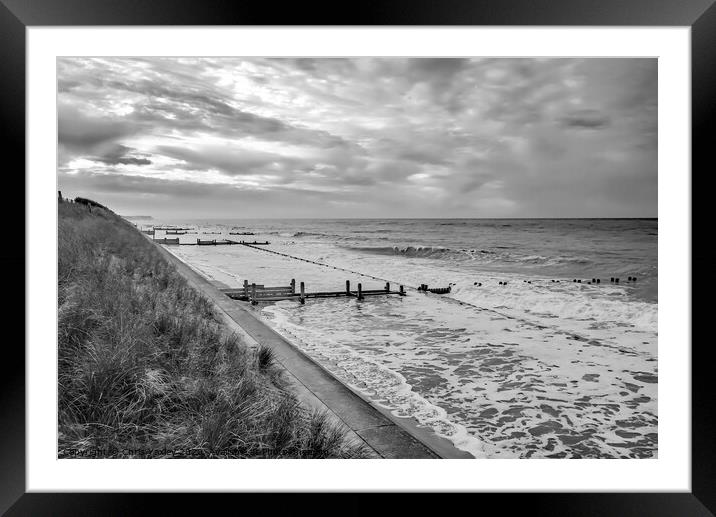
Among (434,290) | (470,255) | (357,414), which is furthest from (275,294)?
(470,255)

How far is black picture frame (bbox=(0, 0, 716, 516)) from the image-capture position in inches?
78.4

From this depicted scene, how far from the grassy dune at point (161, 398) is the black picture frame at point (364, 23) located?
0.96 ft

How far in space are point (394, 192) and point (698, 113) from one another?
26.1 ft

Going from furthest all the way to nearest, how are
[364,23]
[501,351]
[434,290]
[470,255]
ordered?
[470,255], [434,290], [501,351], [364,23]

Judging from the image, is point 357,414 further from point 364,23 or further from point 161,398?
point 364,23

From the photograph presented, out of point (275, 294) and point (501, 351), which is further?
point (275, 294)

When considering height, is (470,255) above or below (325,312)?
above

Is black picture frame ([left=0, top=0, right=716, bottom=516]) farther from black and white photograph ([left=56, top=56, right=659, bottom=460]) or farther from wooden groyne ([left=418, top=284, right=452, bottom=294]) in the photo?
wooden groyne ([left=418, top=284, right=452, bottom=294])

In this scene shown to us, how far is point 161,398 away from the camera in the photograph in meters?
2.61

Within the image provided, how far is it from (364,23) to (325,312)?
7.70 meters

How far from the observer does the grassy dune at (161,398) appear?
2342 mm

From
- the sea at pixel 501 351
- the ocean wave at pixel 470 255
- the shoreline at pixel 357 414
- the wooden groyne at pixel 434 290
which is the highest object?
the ocean wave at pixel 470 255

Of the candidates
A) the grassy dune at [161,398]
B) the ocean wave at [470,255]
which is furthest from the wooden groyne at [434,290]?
the ocean wave at [470,255]

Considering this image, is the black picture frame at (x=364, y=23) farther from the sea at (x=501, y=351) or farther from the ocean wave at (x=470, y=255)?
the ocean wave at (x=470, y=255)
